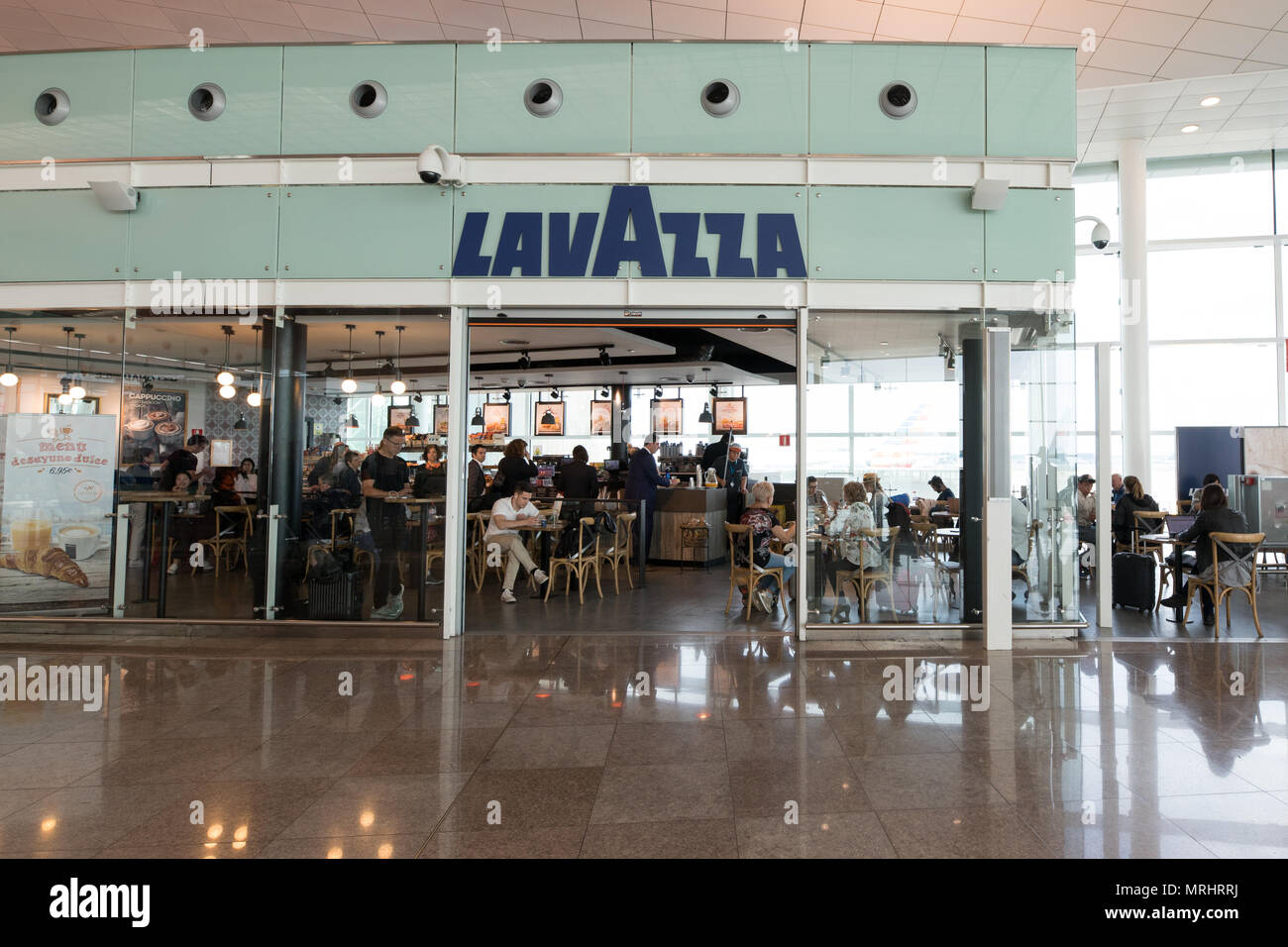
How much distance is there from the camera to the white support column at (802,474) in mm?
6059

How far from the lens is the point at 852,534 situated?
20.2 ft

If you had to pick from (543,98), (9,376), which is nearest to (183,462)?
(9,376)

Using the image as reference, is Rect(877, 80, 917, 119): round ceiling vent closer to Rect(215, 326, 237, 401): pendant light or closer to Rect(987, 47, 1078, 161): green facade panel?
Rect(987, 47, 1078, 161): green facade panel

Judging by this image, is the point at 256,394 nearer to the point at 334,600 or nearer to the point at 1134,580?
the point at 334,600

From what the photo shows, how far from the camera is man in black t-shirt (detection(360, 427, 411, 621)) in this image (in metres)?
6.16

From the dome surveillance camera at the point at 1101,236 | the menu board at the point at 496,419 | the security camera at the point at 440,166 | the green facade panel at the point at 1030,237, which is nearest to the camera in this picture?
the security camera at the point at 440,166

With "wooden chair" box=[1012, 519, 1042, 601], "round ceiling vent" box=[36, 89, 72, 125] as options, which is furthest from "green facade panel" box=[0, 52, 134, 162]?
"wooden chair" box=[1012, 519, 1042, 601]

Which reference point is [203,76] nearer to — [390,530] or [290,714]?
[390,530]

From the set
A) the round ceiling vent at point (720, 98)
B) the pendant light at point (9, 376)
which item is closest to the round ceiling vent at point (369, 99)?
the round ceiling vent at point (720, 98)

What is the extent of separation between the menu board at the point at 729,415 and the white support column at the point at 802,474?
33.3ft

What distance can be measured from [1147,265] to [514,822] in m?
13.1

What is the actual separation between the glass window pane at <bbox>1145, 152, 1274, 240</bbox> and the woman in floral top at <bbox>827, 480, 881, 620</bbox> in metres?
9.47

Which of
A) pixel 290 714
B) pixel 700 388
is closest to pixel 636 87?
pixel 290 714

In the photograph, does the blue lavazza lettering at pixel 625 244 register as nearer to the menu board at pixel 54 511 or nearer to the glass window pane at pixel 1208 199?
the menu board at pixel 54 511
